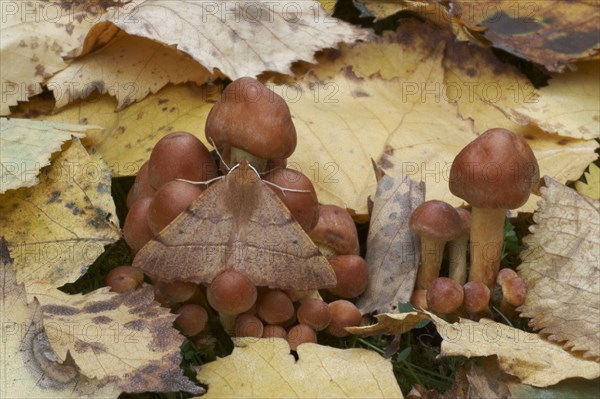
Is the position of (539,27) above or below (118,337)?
above

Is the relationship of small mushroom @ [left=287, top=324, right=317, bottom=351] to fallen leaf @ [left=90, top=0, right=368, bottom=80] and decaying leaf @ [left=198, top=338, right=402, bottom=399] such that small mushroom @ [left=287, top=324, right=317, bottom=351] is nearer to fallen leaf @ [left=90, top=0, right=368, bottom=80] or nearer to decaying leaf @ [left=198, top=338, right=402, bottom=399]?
decaying leaf @ [left=198, top=338, right=402, bottom=399]

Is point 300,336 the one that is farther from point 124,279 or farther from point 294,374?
point 124,279

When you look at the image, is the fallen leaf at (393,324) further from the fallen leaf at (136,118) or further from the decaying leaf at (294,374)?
the fallen leaf at (136,118)

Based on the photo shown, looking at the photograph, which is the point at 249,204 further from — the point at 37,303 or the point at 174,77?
the point at 174,77

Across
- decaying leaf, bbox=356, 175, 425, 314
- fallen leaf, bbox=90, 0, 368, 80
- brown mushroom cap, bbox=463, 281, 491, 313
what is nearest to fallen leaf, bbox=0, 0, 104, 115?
fallen leaf, bbox=90, 0, 368, 80

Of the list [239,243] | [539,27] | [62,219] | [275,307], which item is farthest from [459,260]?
[539,27]
